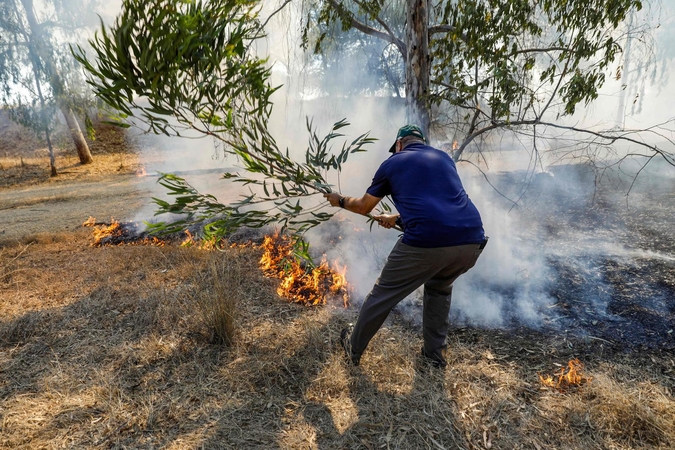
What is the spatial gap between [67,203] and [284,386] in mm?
9427

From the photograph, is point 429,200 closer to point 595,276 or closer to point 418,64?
point 418,64

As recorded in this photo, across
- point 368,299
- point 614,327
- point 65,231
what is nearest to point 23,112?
point 65,231

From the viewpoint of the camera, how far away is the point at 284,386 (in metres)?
2.87

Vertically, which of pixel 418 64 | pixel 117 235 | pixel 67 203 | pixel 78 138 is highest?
pixel 418 64

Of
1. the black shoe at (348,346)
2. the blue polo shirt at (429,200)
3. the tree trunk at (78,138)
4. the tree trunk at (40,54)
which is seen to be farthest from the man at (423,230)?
the tree trunk at (78,138)

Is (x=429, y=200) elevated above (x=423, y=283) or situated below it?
above

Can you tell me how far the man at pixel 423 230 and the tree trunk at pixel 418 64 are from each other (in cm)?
193

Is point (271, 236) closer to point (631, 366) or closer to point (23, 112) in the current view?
point (631, 366)

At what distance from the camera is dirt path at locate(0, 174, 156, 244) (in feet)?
24.0

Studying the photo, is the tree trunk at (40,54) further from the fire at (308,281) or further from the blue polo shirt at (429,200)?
the blue polo shirt at (429,200)

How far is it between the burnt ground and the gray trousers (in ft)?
3.89

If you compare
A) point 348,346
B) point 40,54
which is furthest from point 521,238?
point 40,54

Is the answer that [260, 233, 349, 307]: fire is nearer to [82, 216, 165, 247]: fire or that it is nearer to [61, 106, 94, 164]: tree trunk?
[82, 216, 165, 247]: fire

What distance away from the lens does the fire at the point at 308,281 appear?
14.0 feet
